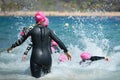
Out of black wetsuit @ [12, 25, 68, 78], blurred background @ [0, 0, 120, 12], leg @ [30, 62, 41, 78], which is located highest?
black wetsuit @ [12, 25, 68, 78]

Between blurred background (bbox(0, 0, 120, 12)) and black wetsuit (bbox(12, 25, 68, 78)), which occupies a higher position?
black wetsuit (bbox(12, 25, 68, 78))

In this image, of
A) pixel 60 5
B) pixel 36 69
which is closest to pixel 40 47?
pixel 36 69

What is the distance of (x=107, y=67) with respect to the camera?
12.8 m

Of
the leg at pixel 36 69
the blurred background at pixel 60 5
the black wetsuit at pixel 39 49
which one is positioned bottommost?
the blurred background at pixel 60 5

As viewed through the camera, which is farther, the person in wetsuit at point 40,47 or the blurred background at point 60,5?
the blurred background at point 60,5

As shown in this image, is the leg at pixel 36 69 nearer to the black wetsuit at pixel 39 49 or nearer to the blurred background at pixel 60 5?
the black wetsuit at pixel 39 49

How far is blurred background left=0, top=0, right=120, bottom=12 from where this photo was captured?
110 m

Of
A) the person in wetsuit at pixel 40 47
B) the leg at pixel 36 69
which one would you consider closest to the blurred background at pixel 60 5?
the person in wetsuit at pixel 40 47

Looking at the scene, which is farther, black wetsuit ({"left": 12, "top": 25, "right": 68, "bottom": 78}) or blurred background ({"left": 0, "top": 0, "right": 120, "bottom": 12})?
blurred background ({"left": 0, "top": 0, "right": 120, "bottom": 12})

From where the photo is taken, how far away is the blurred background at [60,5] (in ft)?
360

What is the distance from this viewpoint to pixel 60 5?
114 meters

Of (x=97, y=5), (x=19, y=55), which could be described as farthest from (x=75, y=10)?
(x=19, y=55)

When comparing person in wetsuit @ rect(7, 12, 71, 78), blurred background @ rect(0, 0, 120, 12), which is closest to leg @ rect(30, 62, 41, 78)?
person in wetsuit @ rect(7, 12, 71, 78)

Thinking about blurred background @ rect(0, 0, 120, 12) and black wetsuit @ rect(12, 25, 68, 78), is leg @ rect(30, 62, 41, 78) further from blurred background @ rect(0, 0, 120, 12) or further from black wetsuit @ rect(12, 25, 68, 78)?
blurred background @ rect(0, 0, 120, 12)
